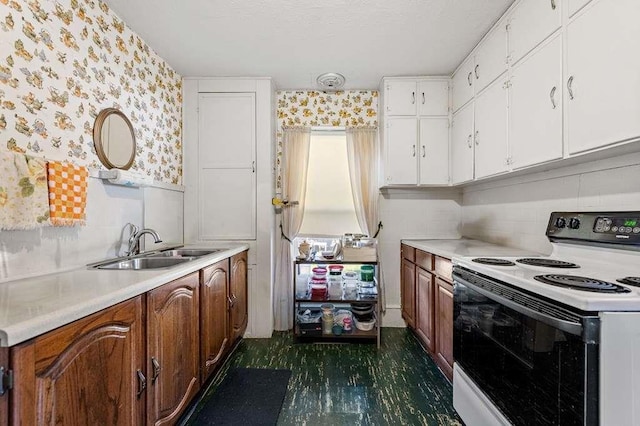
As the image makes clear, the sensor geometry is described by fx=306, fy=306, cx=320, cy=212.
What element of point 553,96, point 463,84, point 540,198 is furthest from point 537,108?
point 463,84

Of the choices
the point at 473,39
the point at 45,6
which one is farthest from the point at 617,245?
the point at 45,6

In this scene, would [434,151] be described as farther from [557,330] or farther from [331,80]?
[557,330]

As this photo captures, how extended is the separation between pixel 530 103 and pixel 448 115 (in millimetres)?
1178

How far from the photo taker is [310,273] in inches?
120

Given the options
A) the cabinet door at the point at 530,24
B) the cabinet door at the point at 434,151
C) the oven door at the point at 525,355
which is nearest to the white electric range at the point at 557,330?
the oven door at the point at 525,355

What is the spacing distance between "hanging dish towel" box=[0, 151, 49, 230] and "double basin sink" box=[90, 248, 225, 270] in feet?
1.38

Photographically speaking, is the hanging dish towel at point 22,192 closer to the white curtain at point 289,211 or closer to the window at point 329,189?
the white curtain at point 289,211

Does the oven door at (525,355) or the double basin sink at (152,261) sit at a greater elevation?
the double basin sink at (152,261)

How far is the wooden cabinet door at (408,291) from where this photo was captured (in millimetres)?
2682

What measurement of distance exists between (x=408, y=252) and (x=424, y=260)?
1.45ft

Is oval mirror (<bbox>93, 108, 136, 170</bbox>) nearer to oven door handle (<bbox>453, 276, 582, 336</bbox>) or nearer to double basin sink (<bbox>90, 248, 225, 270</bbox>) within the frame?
double basin sink (<bbox>90, 248, 225, 270</bbox>)

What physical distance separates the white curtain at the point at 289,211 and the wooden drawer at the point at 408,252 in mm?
1051

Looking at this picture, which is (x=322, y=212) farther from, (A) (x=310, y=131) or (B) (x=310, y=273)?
(A) (x=310, y=131)

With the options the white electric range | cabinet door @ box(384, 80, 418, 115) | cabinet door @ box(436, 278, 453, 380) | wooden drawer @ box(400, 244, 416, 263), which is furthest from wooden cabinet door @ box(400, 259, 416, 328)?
cabinet door @ box(384, 80, 418, 115)
